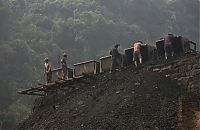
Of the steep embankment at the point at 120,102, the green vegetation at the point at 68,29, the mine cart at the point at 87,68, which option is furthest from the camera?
the green vegetation at the point at 68,29

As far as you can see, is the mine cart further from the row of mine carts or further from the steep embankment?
the steep embankment

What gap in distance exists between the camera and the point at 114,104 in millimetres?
16250

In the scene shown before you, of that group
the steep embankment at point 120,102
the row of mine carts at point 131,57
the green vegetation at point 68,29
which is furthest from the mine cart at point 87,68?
the green vegetation at point 68,29

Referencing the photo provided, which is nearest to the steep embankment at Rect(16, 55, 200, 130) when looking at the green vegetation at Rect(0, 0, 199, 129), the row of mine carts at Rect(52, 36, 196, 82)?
the row of mine carts at Rect(52, 36, 196, 82)

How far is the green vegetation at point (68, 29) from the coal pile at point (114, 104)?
18.1 meters

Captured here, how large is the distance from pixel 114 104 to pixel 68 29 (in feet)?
114

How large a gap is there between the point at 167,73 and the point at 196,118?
4145mm

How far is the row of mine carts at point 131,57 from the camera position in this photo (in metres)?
17.6

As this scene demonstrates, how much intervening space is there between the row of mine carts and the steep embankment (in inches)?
28.0

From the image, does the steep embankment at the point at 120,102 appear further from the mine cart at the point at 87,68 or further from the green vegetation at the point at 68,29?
the green vegetation at the point at 68,29

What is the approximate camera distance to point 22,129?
63.1 ft

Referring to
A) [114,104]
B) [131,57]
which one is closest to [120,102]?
[114,104]

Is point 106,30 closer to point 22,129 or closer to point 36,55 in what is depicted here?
point 36,55

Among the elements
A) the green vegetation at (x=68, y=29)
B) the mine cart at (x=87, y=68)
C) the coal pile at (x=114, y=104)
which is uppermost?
the green vegetation at (x=68, y=29)
